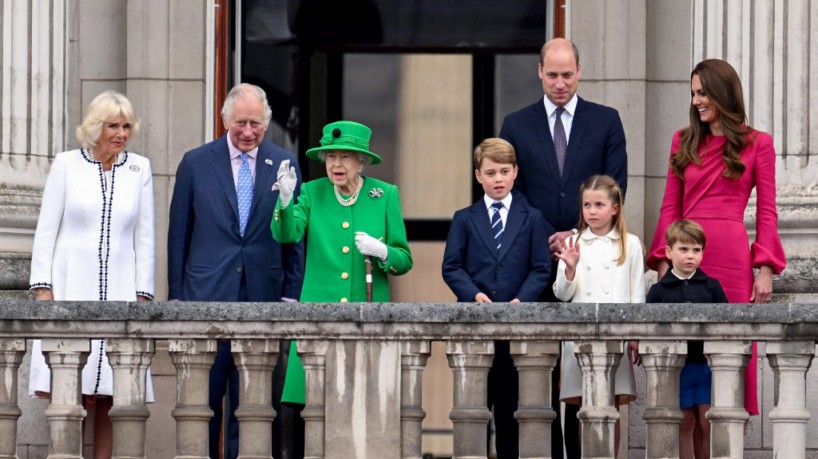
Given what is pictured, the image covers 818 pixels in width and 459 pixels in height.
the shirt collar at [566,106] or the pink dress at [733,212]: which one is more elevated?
the shirt collar at [566,106]

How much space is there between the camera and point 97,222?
9.23 metres

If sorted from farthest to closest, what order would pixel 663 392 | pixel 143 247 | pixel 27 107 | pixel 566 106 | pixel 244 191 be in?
1. pixel 27 107
2. pixel 566 106
3. pixel 244 191
4. pixel 143 247
5. pixel 663 392

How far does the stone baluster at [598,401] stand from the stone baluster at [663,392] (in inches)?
5.4

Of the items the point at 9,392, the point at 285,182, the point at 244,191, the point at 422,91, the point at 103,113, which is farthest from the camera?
the point at 422,91

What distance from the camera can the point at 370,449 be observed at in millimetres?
8492

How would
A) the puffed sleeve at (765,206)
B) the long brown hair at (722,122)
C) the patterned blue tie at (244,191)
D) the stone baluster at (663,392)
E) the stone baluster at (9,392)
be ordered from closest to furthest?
the stone baluster at (663,392)
the stone baluster at (9,392)
the long brown hair at (722,122)
the puffed sleeve at (765,206)
the patterned blue tie at (244,191)

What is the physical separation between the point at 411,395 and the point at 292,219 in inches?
43.5

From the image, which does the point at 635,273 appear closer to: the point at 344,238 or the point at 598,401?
the point at 598,401

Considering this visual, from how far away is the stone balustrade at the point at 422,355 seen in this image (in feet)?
27.7

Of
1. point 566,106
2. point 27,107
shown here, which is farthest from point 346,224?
point 27,107

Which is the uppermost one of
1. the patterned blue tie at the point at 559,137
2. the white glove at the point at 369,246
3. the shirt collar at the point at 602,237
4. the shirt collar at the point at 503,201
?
the patterned blue tie at the point at 559,137

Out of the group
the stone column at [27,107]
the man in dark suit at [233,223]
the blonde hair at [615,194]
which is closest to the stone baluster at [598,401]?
the blonde hair at [615,194]

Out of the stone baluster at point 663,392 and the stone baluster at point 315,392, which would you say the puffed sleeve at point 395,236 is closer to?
the stone baluster at point 315,392

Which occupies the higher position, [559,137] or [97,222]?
[559,137]
